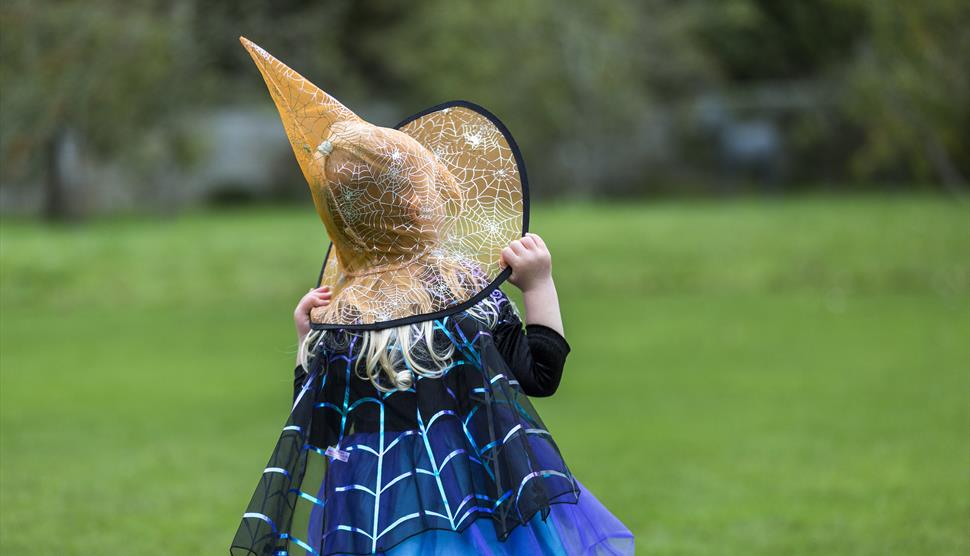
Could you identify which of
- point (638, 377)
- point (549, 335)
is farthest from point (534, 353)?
point (638, 377)

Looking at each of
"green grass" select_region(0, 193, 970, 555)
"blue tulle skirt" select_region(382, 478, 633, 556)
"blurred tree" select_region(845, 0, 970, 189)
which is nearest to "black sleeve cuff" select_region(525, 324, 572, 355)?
"blue tulle skirt" select_region(382, 478, 633, 556)

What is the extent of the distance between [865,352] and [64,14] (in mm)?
6992

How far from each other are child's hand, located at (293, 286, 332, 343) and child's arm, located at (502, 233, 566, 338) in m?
0.42

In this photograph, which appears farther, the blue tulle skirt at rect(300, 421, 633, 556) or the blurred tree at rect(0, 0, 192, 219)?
the blurred tree at rect(0, 0, 192, 219)

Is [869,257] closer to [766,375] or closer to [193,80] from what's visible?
[766,375]

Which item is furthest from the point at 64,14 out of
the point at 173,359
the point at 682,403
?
the point at 682,403

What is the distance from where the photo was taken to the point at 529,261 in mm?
2588

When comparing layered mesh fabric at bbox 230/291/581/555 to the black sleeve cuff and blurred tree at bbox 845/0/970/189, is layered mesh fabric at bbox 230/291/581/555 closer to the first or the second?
the black sleeve cuff

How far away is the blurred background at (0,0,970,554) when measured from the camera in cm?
599

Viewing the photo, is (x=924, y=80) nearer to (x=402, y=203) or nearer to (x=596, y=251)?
(x=596, y=251)

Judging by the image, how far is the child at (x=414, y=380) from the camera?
8.14 ft

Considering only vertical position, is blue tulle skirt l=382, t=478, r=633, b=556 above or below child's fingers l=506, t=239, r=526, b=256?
below

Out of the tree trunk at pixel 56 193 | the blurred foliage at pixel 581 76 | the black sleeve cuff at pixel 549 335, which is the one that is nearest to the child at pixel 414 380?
the black sleeve cuff at pixel 549 335

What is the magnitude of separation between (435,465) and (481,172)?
2.21ft
